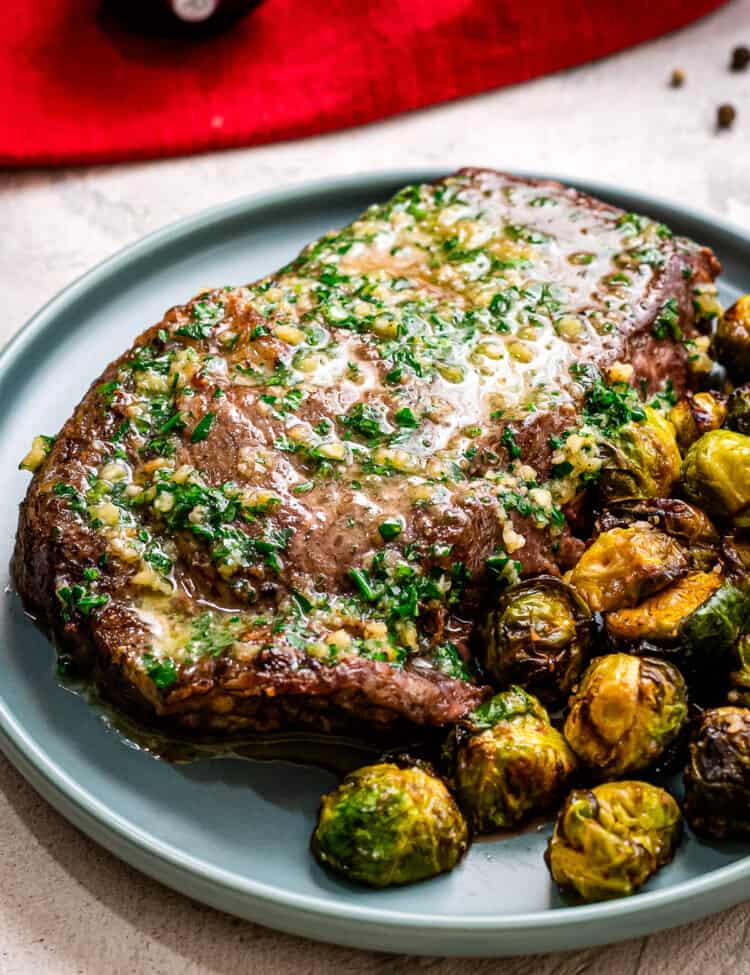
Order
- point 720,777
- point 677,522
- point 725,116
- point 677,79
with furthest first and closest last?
point 677,79
point 725,116
point 677,522
point 720,777

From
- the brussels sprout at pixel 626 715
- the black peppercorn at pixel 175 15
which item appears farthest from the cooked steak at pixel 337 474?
the black peppercorn at pixel 175 15

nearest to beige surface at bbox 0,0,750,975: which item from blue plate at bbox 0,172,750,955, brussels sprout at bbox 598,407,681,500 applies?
blue plate at bbox 0,172,750,955

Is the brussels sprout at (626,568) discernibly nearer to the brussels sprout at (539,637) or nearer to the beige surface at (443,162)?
the brussels sprout at (539,637)

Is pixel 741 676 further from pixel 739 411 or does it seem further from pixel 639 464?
pixel 739 411

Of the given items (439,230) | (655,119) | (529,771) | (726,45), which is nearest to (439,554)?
(529,771)

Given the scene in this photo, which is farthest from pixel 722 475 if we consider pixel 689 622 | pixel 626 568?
pixel 689 622

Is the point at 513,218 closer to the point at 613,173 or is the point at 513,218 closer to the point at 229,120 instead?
the point at 613,173
